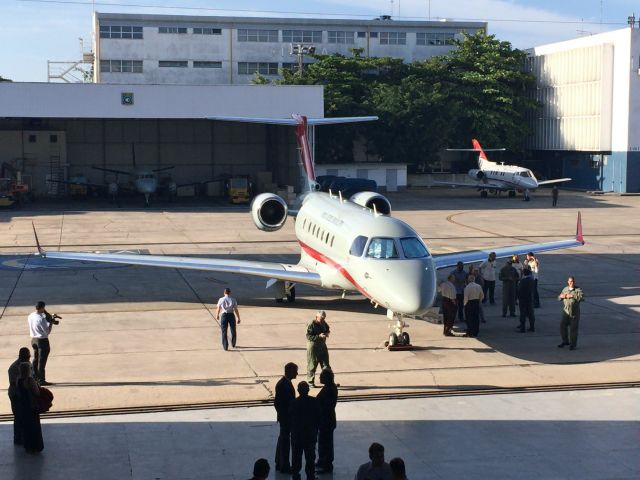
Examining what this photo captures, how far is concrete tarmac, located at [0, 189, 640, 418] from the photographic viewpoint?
1686 centimetres

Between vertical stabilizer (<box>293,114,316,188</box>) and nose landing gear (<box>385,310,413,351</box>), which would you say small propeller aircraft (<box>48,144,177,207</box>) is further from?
nose landing gear (<box>385,310,413,351</box>)

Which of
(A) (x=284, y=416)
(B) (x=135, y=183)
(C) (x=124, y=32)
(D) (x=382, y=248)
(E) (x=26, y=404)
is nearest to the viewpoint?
(A) (x=284, y=416)

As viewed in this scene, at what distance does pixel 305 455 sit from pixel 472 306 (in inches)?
380

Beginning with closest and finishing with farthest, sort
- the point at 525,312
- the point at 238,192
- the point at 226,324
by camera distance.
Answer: the point at 226,324, the point at 525,312, the point at 238,192

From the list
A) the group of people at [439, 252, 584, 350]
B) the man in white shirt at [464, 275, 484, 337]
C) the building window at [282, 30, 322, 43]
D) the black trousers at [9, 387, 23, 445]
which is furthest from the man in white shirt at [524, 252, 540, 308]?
the building window at [282, 30, 322, 43]

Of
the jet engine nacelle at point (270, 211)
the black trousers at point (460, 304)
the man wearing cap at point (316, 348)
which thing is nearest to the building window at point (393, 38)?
the jet engine nacelle at point (270, 211)

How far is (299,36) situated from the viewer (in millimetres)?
88438

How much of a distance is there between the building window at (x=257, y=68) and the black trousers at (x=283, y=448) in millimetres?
77605

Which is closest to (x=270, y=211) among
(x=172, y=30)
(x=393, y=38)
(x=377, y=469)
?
(x=377, y=469)

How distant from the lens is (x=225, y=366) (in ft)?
59.4

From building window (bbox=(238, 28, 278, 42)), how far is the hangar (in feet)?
67.2

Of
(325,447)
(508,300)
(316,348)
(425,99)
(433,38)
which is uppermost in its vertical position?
(433,38)

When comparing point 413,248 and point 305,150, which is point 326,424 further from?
point 305,150

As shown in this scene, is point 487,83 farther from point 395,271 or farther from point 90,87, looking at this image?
point 395,271
